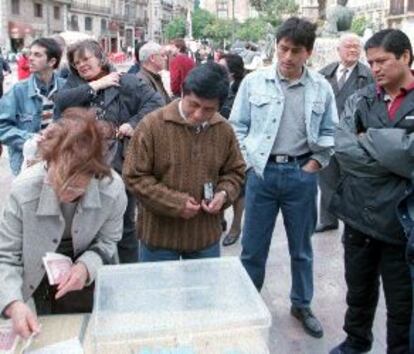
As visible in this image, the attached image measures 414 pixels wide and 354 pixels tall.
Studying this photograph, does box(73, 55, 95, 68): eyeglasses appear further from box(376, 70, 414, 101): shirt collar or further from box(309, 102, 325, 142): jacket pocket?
box(376, 70, 414, 101): shirt collar

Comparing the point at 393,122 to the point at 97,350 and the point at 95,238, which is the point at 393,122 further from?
the point at 97,350

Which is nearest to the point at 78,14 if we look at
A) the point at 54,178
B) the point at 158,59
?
the point at 158,59

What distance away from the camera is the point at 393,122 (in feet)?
8.02

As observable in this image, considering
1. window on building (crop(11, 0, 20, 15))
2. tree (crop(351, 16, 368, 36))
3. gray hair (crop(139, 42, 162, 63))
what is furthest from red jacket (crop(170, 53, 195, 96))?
window on building (crop(11, 0, 20, 15))

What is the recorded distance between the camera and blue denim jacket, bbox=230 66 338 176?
2.97 meters

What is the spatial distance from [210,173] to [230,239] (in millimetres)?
2284

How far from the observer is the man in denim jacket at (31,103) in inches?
142

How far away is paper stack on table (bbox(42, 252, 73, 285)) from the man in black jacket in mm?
1266

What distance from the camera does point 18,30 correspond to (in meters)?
43.0

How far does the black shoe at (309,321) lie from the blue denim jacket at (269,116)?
872 mm

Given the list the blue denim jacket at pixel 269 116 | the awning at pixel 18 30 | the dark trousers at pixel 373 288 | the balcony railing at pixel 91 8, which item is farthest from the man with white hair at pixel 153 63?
the balcony railing at pixel 91 8

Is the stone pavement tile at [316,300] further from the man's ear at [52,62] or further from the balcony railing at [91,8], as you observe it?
the balcony railing at [91,8]

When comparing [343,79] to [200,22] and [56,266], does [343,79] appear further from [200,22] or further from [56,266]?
[200,22]

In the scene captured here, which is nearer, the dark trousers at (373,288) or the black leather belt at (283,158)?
the dark trousers at (373,288)
